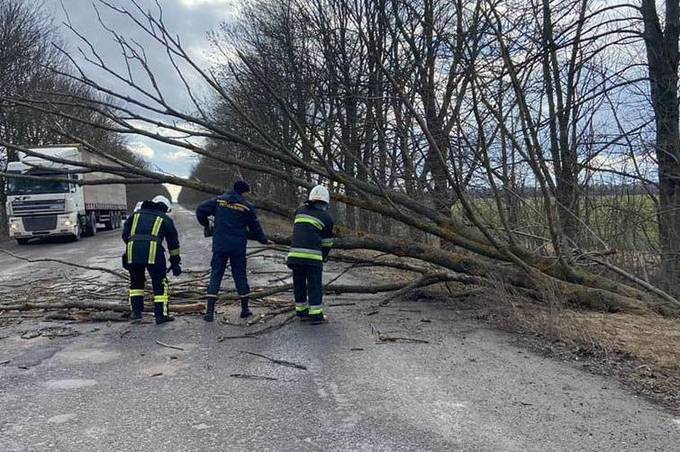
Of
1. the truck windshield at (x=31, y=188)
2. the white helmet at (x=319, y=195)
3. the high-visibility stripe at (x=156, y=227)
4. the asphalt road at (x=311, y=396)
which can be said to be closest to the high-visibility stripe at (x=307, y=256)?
the white helmet at (x=319, y=195)

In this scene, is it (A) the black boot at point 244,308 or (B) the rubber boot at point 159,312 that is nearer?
(B) the rubber boot at point 159,312

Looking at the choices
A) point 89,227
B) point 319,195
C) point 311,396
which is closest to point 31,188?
point 89,227

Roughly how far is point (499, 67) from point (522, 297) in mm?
3566

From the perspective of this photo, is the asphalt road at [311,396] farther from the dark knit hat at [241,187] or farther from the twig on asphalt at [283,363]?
the dark knit hat at [241,187]

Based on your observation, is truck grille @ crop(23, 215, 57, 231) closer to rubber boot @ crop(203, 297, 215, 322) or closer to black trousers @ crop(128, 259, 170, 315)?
black trousers @ crop(128, 259, 170, 315)

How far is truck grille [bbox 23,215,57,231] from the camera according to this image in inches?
849

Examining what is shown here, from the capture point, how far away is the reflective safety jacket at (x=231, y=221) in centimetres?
750

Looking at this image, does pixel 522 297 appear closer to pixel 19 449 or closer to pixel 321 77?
pixel 19 449

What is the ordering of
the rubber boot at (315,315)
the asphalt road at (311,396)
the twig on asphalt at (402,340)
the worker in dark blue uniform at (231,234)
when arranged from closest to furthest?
the asphalt road at (311,396), the twig on asphalt at (402,340), the rubber boot at (315,315), the worker in dark blue uniform at (231,234)

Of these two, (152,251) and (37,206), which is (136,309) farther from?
(37,206)

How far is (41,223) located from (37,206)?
65 cm

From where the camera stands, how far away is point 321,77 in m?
15.6

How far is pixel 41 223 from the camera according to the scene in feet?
71.2

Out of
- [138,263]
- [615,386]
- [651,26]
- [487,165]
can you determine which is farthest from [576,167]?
[138,263]
